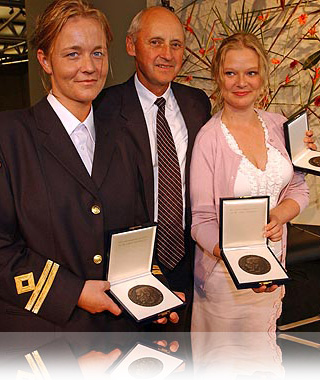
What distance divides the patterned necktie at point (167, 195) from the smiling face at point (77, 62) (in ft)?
1.65

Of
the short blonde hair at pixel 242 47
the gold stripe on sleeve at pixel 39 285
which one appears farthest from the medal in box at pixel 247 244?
the gold stripe on sleeve at pixel 39 285

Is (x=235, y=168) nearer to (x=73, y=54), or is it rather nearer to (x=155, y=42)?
(x=155, y=42)

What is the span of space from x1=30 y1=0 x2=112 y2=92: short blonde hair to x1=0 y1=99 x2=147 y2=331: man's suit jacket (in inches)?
6.6

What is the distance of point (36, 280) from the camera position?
4.56ft

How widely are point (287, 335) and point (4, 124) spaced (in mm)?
875

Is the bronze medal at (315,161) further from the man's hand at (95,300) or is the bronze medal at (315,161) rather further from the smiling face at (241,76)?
the man's hand at (95,300)

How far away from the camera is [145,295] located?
1473 mm

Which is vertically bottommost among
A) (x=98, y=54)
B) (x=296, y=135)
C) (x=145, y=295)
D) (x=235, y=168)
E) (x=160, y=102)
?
(x=145, y=295)

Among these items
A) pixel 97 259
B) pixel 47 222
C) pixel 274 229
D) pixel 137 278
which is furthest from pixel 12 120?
pixel 274 229

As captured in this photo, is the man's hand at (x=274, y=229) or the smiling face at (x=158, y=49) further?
the smiling face at (x=158, y=49)

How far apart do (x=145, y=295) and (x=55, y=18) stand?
776 millimetres

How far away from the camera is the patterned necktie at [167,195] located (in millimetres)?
1907

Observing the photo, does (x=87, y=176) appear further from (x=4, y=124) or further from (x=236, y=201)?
(x=236, y=201)

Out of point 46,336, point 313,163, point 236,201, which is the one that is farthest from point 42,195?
point 313,163
